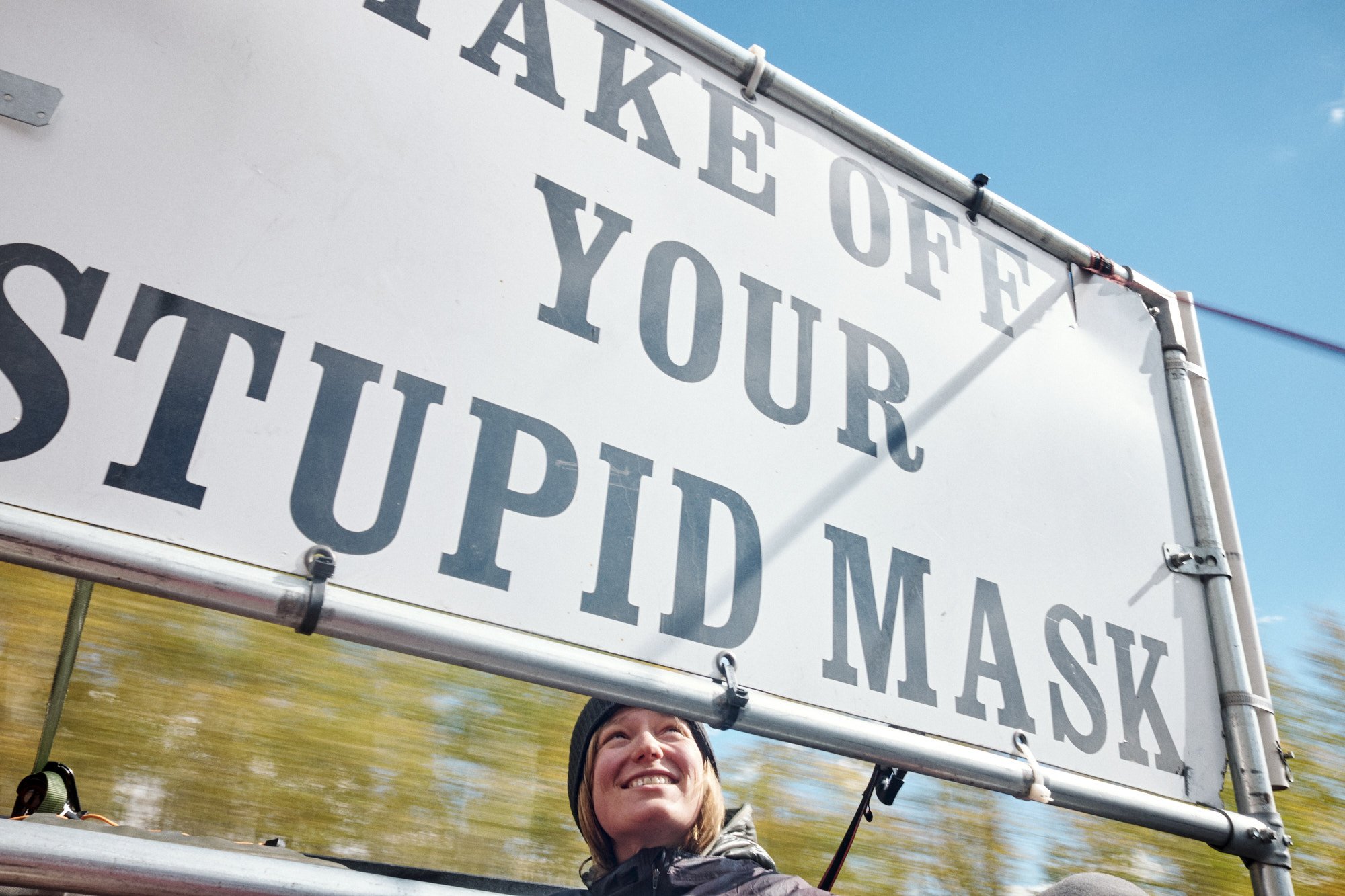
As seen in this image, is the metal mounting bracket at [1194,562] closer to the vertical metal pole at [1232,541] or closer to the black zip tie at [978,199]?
the vertical metal pole at [1232,541]

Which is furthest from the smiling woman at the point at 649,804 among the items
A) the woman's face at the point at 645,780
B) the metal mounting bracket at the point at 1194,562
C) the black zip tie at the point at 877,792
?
the metal mounting bracket at the point at 1194,562

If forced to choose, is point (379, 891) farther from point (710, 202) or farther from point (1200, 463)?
point (1200, 463)

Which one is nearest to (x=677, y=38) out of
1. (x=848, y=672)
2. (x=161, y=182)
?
(x=161, y=182)

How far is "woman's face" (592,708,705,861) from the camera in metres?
1.97

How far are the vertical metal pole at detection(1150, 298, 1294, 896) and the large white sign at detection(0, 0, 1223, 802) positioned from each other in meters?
0.04

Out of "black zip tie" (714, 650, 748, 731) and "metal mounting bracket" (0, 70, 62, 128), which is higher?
"metal mounting bracket" (0, 70, 62, 128)

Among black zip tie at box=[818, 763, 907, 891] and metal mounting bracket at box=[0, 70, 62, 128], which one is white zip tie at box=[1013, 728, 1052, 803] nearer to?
black zip tie at box=[818, 763, 907, 891]

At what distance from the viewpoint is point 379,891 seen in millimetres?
807

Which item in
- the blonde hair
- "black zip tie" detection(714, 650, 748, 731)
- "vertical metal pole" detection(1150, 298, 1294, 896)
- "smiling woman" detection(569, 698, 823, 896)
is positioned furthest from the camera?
the blonde hair

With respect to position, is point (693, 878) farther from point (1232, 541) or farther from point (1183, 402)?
point (1183, 402)

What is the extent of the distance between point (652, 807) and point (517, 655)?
3.80ft

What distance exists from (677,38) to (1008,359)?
2.46 ft

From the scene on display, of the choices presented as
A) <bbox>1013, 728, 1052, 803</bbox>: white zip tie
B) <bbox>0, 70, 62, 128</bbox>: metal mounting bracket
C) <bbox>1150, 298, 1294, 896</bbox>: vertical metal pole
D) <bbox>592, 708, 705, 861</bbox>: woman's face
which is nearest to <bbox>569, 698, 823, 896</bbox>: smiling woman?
<bbox>592, 708, 705, 861</bbox>: woman's face

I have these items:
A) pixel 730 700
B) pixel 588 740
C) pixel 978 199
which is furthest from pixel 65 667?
pixel 978 199
